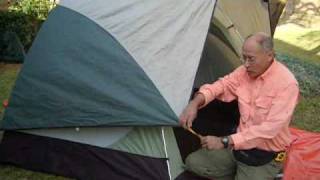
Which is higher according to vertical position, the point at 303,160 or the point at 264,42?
the point at 264,42

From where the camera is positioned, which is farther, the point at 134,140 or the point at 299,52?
the point at 299,52

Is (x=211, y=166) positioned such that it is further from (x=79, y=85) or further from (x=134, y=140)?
(x=79, y=85)

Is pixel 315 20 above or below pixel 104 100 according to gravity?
below

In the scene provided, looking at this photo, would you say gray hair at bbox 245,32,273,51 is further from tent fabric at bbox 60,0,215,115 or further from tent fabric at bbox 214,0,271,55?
tent fabric at bbox 214,0,271,55

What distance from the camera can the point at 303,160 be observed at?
3486mm

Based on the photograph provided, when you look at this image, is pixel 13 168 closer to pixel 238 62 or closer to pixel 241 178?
pixel 241 178

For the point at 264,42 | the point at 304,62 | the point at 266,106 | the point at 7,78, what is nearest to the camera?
the point at 264,42

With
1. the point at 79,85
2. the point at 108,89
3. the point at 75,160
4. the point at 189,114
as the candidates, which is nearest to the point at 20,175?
the point at 75,160

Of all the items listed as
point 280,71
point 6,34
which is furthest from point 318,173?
point 6,34

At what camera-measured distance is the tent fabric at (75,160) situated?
345cm

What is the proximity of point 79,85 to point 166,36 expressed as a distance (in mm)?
706

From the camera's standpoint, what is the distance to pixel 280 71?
10.3 feet

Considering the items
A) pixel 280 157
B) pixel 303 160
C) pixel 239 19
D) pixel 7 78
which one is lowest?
pixel 303 160

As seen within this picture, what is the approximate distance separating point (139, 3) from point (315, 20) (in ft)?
27.9
